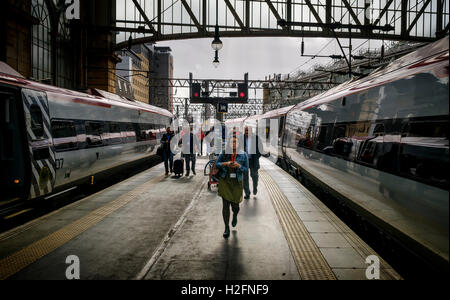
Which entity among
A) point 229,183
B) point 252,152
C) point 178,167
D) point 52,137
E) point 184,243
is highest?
point 52,137

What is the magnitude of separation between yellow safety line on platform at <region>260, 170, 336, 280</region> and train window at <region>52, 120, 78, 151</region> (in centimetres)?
518

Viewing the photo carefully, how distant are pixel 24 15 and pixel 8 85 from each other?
387 inches

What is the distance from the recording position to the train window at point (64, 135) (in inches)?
271

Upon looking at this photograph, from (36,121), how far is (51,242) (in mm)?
2538

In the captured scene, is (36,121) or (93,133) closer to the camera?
(36,121)

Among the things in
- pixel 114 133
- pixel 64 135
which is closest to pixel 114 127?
pixel 114 133

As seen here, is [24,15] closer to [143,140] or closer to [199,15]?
[143,140]

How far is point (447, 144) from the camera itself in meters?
3.26

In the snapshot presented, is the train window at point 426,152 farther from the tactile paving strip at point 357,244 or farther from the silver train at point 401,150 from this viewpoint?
the tactile paving strip at point 357,244

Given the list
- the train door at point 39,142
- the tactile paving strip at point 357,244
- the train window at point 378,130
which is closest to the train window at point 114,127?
the train door at point 39,142

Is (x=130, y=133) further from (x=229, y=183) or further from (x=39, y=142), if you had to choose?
(x=229, y=183)

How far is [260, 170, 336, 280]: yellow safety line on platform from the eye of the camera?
4.04m

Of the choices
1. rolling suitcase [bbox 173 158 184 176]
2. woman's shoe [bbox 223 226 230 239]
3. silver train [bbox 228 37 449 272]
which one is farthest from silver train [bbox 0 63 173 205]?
silver train [bbox 228 37 449 272]

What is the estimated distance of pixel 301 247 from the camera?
492 cm
